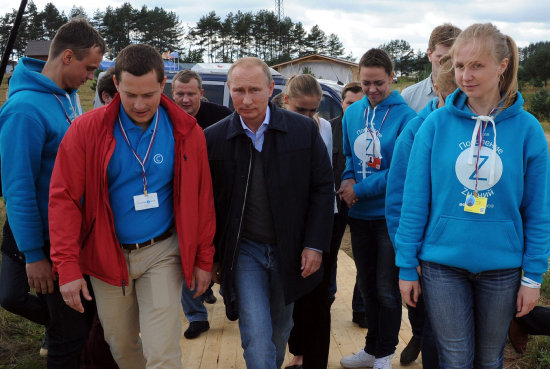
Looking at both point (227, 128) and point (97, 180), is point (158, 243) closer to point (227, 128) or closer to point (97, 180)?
point (97, 180)

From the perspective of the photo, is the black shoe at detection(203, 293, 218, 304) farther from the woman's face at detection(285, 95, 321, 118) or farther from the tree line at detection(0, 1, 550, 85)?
the tree line at detection(0, 1, 550, 85)

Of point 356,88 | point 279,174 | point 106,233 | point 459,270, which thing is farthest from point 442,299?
point 356,88

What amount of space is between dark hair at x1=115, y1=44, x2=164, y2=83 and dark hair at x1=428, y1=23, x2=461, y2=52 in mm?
1791

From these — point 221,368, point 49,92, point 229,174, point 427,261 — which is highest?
point 49,92

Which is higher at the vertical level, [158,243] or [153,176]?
[153,176]

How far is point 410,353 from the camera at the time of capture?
12.3 ft

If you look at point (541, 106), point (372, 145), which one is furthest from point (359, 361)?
point (541, 106)

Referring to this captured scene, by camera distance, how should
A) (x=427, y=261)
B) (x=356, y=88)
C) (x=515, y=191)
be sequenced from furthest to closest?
(x=356, y=88) → (x=427, y=261) → (x=515, y=191)

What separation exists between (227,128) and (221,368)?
5.87 ft

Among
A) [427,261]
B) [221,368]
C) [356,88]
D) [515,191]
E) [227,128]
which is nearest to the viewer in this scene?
[515,191]

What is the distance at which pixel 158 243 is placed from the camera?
2.70 metres

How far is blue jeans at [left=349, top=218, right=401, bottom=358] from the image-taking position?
335 cm

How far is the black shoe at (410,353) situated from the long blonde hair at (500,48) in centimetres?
200

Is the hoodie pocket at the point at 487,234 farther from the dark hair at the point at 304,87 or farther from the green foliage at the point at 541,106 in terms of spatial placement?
the green foliage at the point at 541,106
